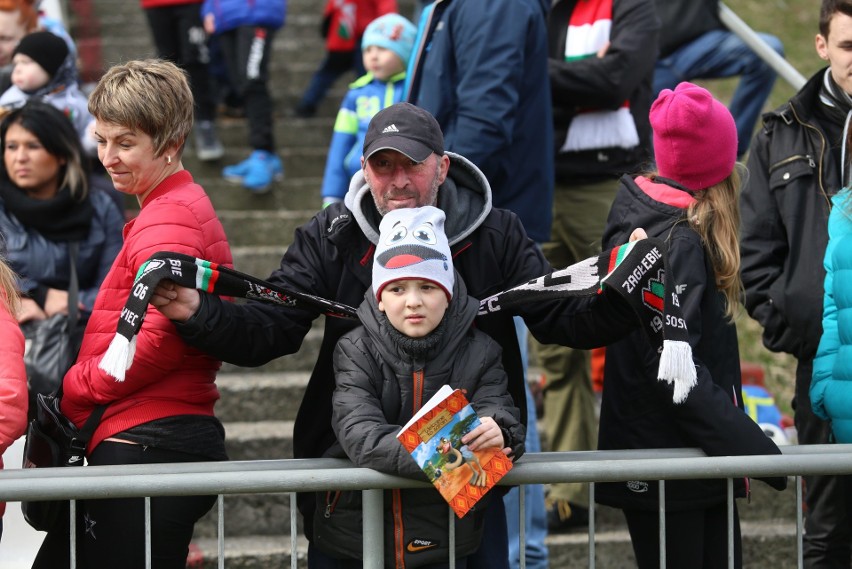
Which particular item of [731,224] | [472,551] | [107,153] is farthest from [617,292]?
[107,153]

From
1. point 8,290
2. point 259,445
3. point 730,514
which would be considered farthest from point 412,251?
point 259,445

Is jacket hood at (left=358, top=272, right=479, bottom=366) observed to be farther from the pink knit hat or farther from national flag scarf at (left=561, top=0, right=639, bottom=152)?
national flag scarf at (left=561, top=0, right=639, bottom=152)

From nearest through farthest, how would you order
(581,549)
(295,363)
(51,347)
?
(51,347) < (581,549) < (295,363)

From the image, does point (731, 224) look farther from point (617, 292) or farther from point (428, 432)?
point (428, 432)

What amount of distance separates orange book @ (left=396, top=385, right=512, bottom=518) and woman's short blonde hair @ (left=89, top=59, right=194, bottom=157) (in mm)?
1065

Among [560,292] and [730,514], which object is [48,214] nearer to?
[560,292]

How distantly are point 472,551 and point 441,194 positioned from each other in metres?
0.96

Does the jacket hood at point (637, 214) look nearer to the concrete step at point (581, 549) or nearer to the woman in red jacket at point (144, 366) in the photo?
the woman in red jacket at point (144, 366)

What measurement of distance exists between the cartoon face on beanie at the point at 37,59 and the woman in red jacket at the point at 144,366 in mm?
2153

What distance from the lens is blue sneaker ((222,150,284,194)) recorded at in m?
6.75

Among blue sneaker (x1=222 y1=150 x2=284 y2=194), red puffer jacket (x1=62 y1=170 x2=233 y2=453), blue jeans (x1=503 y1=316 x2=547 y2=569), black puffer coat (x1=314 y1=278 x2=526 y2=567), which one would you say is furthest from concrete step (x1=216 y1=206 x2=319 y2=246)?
black puffer coat (x1=314 y1=278 x2=526 y2=567)

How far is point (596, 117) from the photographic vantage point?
5.11 meters

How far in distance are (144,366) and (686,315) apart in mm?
1440

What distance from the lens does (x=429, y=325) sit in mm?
3090
